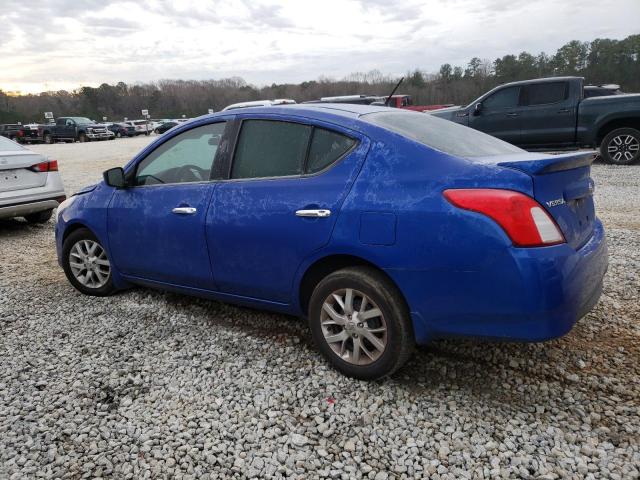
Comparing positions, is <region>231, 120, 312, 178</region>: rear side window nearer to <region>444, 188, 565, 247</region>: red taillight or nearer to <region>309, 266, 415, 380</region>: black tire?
<region>309, 266, 415, 380</region>: black tire

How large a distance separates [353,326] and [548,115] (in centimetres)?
1026

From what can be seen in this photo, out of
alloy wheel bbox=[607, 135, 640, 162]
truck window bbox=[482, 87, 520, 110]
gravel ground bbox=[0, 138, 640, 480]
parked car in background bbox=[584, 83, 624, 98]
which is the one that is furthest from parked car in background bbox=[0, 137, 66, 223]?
parked car in background bbox=[584, 83, 624, 98]

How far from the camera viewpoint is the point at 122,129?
1746 inches

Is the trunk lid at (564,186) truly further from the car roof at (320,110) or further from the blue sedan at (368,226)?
the car roof at (320,110)

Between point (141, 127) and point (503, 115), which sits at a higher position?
point (503, 115)

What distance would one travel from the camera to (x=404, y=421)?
2.61 meters

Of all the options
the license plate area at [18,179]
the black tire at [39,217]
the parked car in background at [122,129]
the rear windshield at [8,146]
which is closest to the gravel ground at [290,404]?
the license plate area at [18,179]

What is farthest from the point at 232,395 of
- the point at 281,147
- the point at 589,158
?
the point at 589,158

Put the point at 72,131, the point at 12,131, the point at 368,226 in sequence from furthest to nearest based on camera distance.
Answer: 1. the point at 12,131
2. the point at 72,131
3. the point at 368,226

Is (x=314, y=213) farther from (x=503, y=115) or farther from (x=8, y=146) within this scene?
(x=503, y=115)

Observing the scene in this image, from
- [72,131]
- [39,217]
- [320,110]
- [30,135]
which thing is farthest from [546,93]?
[30,135]

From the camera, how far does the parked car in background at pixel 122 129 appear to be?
4266 cm

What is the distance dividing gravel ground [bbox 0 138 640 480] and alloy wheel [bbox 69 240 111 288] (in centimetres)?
53

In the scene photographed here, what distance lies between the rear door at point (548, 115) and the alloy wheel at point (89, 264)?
33.0 feet
